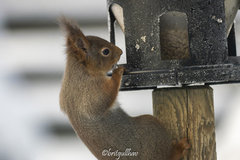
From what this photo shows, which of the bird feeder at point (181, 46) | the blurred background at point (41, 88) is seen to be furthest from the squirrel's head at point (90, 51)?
the blurred background at point (41, 88)

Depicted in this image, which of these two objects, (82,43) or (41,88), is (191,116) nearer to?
(82,43)

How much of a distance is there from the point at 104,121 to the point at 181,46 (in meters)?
0.72

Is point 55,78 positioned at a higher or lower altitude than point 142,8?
lower

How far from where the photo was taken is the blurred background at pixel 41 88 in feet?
10.6

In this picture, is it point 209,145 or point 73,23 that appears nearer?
point 209,145

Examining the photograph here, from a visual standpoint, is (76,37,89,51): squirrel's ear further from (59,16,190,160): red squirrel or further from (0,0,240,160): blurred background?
(0,0,240,160): blurred background

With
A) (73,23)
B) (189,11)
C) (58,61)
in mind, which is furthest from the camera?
(58,61)

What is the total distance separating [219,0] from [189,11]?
20cm

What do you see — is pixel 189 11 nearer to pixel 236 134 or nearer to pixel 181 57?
pixel 181 57

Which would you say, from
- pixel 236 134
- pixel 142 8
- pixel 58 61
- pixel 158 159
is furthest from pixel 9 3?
pixel 236 134

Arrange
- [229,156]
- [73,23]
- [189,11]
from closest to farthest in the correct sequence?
[189,11] < [73,23] < [229,156]

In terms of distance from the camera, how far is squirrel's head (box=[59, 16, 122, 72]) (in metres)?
2.00

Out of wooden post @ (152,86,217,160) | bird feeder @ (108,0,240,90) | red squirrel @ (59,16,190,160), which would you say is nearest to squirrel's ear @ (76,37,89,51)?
red squirrel @ (59,16,190,160)

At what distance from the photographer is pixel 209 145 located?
6.01 ft
